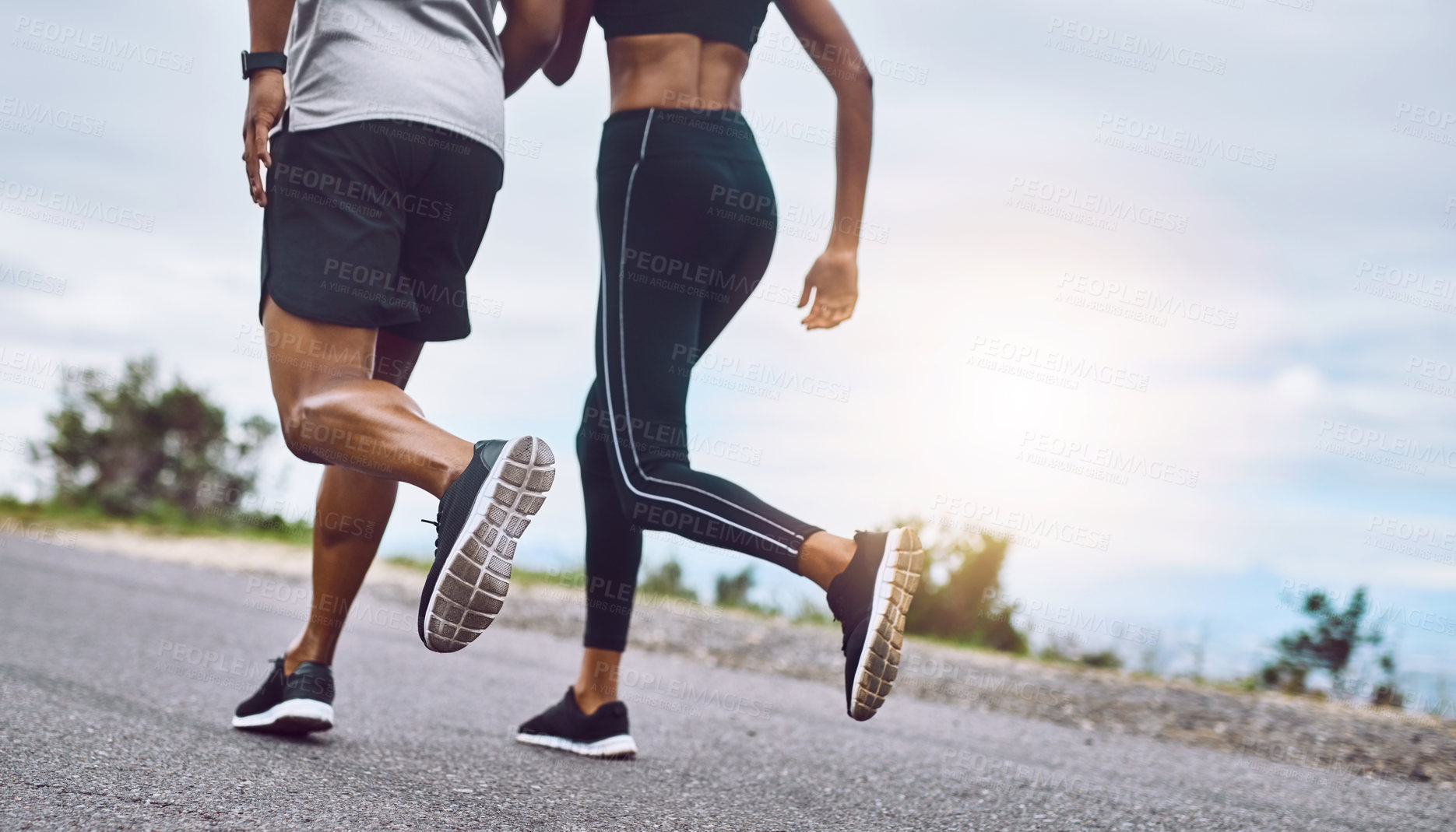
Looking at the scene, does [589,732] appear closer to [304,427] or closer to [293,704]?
[293,704]

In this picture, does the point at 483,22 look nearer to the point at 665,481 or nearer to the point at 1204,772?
the point at 665,481

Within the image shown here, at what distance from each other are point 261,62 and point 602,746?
1.72 meters

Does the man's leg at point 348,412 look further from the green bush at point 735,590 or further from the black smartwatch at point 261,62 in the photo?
the green bush at point 735,590

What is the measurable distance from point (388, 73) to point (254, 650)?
3076 millimetres

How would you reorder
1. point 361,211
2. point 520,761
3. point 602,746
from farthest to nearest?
point 602,746 → point 520,761 → point 361,211

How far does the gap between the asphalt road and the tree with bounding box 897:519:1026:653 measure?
312cm

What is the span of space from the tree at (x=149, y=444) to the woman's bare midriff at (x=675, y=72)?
14855 millimetres

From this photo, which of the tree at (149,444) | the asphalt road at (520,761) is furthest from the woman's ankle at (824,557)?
the tree at (149,444)

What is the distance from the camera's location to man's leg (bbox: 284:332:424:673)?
2.58 metres

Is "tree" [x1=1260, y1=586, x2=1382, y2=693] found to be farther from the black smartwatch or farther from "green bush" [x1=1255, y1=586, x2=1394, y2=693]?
the black smartwatch

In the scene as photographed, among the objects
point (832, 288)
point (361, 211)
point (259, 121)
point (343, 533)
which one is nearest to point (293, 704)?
point (343, 533)

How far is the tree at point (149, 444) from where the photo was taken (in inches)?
636

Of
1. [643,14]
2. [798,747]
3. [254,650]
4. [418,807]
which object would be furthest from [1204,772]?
[254,650]

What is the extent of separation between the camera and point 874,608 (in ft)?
6.44
